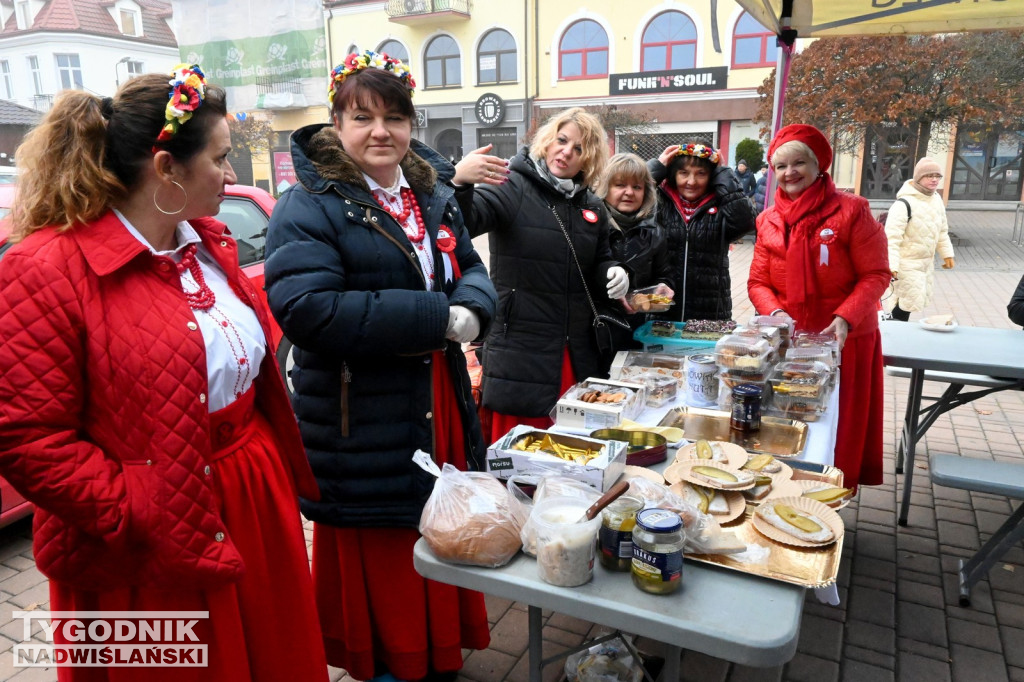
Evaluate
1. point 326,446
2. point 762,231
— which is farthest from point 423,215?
point 762,231

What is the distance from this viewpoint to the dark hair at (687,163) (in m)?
3.72

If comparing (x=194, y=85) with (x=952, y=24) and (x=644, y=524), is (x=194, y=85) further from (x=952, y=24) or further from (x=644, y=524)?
(x=952, y=24)

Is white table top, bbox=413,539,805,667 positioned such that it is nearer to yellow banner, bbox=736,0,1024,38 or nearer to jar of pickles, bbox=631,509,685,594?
jar of pickles, bbox=631,509,685,594

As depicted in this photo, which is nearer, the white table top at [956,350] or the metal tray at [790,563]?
the metal tray at [790,563]

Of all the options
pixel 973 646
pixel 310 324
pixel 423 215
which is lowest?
pixel 973 646

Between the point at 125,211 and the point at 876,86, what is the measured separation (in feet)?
52.1

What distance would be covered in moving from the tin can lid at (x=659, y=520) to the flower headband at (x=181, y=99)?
Answer: 1277 mm

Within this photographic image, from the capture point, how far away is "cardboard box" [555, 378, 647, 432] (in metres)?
2.18

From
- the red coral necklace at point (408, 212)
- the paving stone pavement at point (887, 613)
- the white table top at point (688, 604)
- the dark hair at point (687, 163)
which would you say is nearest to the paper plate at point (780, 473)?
the white table top at point (688, 604)

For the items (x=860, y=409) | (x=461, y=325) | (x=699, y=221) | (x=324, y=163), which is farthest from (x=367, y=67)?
(x=860, y=409)

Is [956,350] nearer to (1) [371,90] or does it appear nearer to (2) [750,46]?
(1) [371,90]

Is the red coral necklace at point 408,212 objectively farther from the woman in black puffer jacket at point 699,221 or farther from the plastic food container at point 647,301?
the woman in black puffer jacket at point 699,221

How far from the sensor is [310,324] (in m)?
1.74

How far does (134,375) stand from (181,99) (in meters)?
0.60
